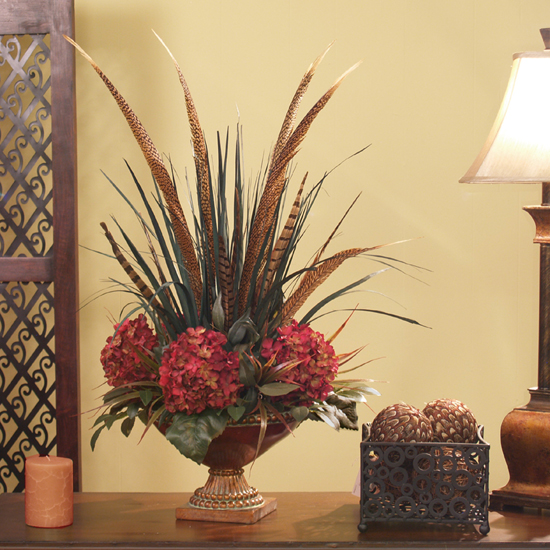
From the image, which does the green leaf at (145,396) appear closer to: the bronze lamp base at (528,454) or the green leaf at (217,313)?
the green leaf at (217,313)

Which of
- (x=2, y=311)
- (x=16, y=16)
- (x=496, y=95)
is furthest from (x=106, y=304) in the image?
(x=496, y=95)

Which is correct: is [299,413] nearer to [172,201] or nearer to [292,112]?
[172,201]

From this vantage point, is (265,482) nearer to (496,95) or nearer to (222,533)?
(222,533)

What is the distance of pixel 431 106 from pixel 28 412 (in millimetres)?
1387

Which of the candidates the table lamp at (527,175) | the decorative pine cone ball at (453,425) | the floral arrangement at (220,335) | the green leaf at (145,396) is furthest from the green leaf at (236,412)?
the table lamp at (527,175)

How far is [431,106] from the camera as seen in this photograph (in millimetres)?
1974

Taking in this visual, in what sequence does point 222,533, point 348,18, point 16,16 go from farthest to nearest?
point 348,18
point 16,16
point 222,533

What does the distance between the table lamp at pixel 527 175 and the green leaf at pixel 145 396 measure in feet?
2.44

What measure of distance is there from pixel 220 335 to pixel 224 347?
0.05 meters

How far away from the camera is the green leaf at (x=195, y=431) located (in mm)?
1255

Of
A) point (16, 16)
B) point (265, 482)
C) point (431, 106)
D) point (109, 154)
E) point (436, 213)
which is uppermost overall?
point (16, 16)

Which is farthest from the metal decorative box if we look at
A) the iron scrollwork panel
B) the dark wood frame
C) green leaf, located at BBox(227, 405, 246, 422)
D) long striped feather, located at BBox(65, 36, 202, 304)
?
the iron scrollwork panel

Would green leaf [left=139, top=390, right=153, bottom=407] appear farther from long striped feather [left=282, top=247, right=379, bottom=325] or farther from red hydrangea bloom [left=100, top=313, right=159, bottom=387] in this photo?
long striped feather [left=282, top=247, right=379, bottom=325]

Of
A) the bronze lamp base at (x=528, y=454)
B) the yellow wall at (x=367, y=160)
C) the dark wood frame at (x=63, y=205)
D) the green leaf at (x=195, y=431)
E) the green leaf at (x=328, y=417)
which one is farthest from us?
the yellow wall at (x=367, y=160)
